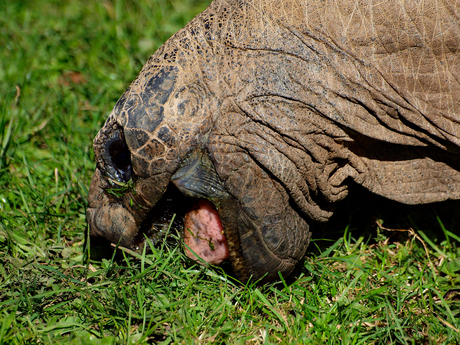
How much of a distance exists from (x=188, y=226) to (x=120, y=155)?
52cm

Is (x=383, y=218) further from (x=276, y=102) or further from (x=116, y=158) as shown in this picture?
(x=116, y=158)

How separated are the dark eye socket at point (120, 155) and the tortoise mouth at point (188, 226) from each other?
10.2 inches

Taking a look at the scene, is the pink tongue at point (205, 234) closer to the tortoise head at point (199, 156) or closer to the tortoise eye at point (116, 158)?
the tortoise head at point (199, 156)

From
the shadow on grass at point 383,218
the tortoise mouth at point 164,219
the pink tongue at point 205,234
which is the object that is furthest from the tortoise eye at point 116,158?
the shadow on grass at point 383,218

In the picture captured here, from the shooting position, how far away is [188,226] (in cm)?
258

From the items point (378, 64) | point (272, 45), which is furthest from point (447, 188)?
point (272, 45)

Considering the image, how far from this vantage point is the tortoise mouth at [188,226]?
251 cm

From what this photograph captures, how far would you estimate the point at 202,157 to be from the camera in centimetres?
229

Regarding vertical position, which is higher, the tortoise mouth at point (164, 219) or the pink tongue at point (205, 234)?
the tortoise mouth at point (164, 219)

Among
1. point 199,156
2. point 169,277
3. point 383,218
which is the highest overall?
point 199,156

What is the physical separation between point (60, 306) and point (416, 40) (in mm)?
2303

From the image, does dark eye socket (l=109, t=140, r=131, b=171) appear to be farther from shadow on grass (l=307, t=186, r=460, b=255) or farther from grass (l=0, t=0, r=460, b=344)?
shadow on grass (l=307, t=186, r=460, b=255)

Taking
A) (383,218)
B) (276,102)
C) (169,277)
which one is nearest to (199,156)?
(276,102)

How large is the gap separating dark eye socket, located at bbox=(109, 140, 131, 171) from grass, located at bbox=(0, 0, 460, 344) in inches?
20.5
